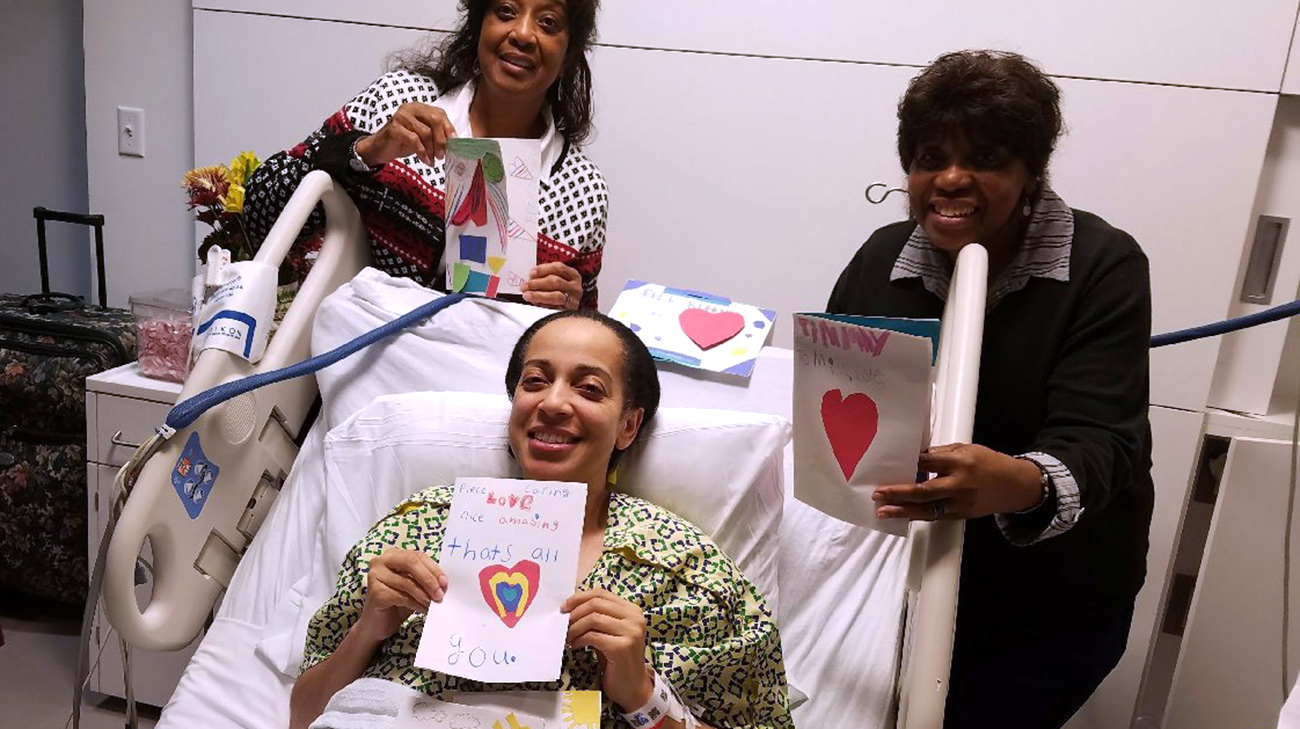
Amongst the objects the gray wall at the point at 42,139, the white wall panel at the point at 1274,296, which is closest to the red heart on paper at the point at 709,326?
the white wall panel at the point at 1274,296

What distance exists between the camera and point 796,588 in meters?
1.82

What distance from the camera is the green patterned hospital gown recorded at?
56.0 inches

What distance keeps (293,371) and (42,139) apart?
224 centimetres

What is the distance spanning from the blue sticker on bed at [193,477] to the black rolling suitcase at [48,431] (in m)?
1.11

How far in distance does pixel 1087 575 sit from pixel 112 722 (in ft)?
7.43

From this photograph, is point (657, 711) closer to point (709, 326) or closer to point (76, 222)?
point (709, 326)

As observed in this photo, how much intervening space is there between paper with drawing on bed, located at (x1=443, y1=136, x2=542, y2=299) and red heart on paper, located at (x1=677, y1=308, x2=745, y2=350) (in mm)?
332

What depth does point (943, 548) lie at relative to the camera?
4.07 ft

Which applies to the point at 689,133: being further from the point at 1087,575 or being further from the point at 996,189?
the point at 1087,575

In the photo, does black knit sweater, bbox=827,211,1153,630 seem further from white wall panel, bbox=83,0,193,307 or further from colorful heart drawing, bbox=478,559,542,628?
white wall panel, bbox=83,0,193,307

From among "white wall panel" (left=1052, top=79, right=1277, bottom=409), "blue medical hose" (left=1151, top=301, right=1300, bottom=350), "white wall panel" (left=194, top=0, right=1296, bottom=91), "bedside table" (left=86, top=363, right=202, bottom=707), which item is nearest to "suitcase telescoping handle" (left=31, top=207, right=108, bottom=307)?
"bedside table" (left=86, top=363, right=202, bottom=707)

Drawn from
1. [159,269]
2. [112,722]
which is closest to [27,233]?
[159,269]

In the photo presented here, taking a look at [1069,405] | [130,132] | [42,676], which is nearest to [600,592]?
[1069,405]

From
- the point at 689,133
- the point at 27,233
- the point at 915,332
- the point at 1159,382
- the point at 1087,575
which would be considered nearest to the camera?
the point at 915,332
